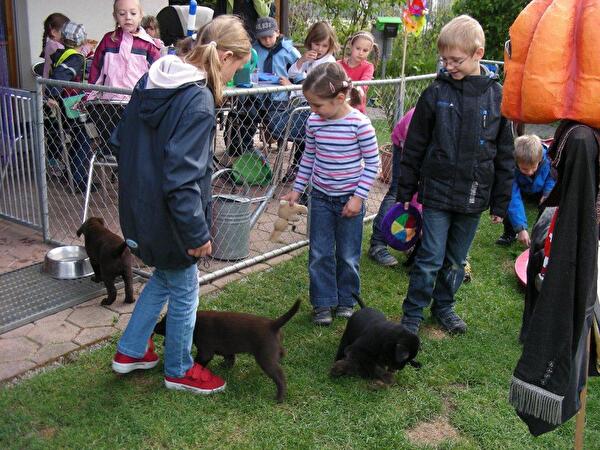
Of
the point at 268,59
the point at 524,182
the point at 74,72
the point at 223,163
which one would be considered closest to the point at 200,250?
the point at 223,163

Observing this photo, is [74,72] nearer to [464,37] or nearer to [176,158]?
[176,158]

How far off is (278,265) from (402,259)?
3.62ft

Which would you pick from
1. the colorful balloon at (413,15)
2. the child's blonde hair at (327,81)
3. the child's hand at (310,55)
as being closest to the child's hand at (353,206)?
the child's blonde hair at (327,81)

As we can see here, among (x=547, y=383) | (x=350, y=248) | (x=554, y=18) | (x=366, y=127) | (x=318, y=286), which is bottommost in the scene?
(x=318, y=286)

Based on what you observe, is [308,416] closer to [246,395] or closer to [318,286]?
[246,395]

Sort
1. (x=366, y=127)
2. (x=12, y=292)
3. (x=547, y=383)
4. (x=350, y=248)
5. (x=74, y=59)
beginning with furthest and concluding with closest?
(x=74, y=59) < (x=12, y=292) < (x=350, y=248) < (x=366, y=127) < (x=547, y=383)

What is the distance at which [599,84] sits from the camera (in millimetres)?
1871

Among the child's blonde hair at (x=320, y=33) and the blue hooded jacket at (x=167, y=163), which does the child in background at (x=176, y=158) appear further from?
the child's blonde hair at (x=320, y=33)

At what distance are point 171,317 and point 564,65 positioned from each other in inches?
88.5

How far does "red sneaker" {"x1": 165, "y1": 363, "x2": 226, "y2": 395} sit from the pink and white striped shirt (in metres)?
1.36

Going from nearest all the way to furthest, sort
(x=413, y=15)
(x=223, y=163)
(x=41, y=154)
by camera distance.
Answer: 1. (x=41, y=154)
2. (x=223, y=163)
3. (x=413, y=15)

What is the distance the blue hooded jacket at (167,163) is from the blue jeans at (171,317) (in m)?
0.19

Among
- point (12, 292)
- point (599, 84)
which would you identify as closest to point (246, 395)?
point (12, 292)

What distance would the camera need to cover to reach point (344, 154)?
405 centimetres
